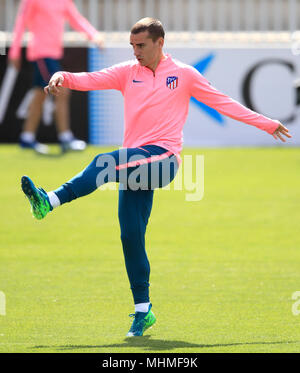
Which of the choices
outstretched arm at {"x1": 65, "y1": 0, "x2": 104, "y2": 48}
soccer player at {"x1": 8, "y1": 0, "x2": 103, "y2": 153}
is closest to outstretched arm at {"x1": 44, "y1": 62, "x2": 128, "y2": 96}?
outstretched arm at {"x1": 65, "y1": 0, "x2": 104, "y2": 48}

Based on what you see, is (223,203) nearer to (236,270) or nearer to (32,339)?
(236,270)

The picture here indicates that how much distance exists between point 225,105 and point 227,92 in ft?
29.2

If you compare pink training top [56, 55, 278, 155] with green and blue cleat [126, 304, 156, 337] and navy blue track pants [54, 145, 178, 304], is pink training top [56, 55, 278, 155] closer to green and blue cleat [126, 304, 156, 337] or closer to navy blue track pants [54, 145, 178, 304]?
navy blue track pants [54, 145, 178, 304]

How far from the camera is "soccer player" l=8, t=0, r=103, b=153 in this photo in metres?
13.5

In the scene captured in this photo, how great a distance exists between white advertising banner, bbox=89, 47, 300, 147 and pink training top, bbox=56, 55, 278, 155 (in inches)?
344

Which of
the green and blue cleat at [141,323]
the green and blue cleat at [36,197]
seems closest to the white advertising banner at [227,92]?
the green and blue cleat at [141,323]

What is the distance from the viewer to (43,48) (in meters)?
13.5

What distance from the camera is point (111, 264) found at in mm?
7840

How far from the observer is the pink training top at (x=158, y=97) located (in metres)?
5.80

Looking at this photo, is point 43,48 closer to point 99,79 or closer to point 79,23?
point 79,23

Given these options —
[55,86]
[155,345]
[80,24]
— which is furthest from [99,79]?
[80,24]

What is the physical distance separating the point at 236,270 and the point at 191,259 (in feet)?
1.74

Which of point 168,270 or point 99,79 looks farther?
point 168,270
